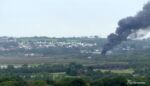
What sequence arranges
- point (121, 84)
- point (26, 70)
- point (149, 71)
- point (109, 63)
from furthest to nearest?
point (109, 63) < point (26, 70) < point (149, 71) < point (121, 84)

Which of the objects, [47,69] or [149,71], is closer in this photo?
[149,71]

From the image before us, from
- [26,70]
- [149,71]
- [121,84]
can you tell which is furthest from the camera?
[26,70]

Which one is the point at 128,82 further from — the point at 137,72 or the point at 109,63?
the point at 109,63

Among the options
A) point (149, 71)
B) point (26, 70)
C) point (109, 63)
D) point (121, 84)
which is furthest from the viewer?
point (109, 63)

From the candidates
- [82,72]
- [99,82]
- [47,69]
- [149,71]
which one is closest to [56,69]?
[47,69]

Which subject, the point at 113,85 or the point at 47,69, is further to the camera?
the point at 47,69

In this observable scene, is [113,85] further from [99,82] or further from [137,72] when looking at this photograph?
[137,72]

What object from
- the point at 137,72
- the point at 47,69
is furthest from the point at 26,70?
the point at 137,72

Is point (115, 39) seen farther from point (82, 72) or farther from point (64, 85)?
point (64, 85)

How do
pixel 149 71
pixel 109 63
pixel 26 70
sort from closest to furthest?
pixel 149 71, pixel 26 70, pixel 109 63
